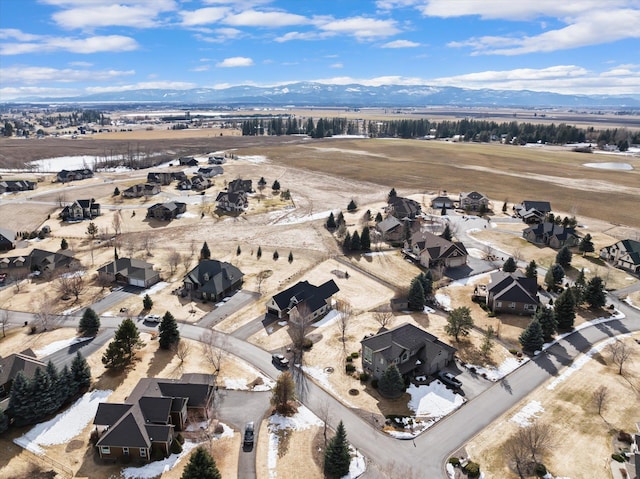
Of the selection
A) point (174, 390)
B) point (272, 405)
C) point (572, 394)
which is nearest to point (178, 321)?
point (174, 390)

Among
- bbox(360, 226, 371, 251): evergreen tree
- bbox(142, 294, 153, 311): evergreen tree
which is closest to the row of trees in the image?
bbox(142, 294, 153, 311): evergreen tree

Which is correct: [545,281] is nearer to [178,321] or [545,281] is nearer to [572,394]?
[572,394]

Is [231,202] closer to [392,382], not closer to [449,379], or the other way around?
[392,382]

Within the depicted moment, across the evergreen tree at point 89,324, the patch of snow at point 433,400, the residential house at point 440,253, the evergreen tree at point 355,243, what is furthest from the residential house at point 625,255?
the evergreen tree at point 89,324

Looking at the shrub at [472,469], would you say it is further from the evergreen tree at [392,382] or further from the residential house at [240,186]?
the residential house at [240,186]

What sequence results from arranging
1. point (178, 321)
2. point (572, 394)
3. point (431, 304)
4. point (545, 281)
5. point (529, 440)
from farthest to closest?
point (545, 281) → point (431, 304) → point (178, 321) → point (572, 394) → point (529, 440)

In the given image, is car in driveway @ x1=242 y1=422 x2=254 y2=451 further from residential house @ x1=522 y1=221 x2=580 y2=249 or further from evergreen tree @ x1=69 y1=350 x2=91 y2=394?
residential house @ x1=522 y1=221 x2=580 y2=249
